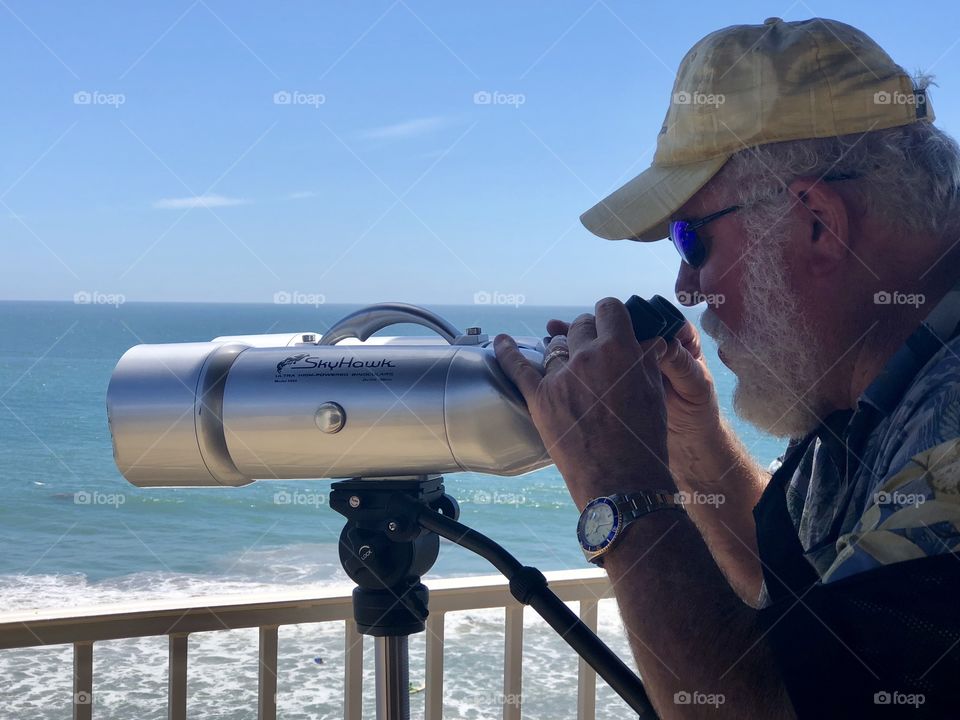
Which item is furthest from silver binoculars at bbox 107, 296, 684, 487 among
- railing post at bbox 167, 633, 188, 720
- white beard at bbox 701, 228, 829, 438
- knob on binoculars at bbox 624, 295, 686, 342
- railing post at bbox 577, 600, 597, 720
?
railing post at bbox 577, 600, 597, 720

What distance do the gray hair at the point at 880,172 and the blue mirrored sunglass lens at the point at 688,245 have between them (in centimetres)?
7

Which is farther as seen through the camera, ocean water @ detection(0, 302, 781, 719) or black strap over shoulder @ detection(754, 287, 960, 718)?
ocean water @ detection(0, 302, 781, 719)

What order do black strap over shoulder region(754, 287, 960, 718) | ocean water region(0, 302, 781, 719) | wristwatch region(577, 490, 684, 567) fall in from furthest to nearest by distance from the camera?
ocean water region(0, 302, 781, 719)
wristwatch region(577, 490, 684, 567)
black strap over shoulder region(754, 287, 960, 718)

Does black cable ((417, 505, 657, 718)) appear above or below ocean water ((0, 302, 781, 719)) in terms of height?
below

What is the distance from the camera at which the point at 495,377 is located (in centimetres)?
105

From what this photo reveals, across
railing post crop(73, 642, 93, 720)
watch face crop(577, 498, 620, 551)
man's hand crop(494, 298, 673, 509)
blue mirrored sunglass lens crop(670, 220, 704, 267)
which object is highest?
blue mirrored sunglass lens crop(670, 220, 704, 267)

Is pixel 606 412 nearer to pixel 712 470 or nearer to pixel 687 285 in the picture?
pixel 687 285

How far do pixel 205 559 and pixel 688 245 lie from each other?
1235cm

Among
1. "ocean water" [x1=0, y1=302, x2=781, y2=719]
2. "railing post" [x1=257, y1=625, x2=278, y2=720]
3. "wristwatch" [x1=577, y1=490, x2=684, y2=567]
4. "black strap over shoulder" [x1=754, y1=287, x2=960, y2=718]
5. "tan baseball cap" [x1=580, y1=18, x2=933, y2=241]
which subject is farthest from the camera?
"ocean water" [x1=0, y1=302, x2=781, y2=719]

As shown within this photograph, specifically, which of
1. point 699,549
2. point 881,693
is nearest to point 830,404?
point 699,549

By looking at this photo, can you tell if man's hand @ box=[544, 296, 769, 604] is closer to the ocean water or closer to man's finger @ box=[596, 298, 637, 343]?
the ocean water

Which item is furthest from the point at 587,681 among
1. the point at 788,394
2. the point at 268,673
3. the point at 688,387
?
the point at 788,394

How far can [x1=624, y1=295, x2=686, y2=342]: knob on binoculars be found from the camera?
103 centimetres

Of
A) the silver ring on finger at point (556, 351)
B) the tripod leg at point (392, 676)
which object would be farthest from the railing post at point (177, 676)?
the silver ring on finger at point (556, 351)
